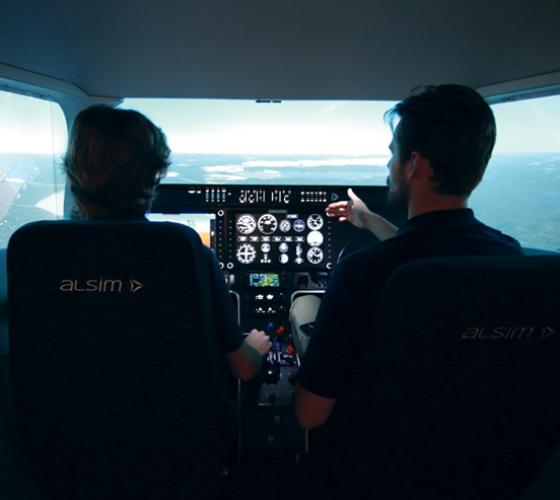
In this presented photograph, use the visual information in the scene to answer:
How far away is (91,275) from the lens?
2.60ft

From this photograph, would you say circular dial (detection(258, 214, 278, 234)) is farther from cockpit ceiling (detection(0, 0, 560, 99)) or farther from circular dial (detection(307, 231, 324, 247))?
cockpit ceiling (detection(0, 0, 560, 99))

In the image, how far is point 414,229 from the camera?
2.86 feet

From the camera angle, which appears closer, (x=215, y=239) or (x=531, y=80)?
(x=531, y=80)

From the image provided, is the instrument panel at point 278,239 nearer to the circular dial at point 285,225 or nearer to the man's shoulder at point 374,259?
the circular dial at point 285,225

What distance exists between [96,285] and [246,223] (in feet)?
4.49

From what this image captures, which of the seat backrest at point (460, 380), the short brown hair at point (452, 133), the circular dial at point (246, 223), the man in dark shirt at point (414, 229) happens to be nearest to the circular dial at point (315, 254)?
the circular dial at point (246, 223)

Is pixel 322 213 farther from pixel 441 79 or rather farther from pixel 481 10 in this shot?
pixel 481 10

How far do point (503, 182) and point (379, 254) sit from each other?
5.46 ft

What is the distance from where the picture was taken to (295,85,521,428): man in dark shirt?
835 millimetres

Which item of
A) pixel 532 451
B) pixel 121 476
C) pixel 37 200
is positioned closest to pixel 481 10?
pixel 532 451

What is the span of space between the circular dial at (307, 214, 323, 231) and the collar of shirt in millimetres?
1245

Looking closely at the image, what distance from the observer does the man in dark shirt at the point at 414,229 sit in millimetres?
835

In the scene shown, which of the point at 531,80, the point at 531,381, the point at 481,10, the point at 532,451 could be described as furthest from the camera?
the point at 531,80

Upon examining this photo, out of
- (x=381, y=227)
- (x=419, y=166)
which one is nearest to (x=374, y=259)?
(x=419, y=166)
